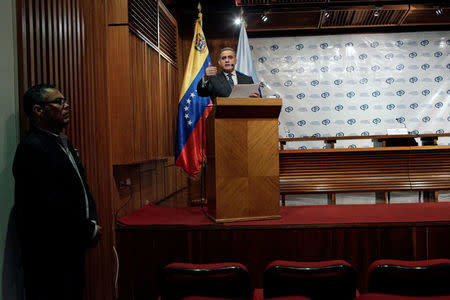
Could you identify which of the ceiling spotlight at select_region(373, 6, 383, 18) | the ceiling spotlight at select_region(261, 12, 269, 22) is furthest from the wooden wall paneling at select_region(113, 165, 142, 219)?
the ceiling spotlight at select_region(373, 6, 383, 18)

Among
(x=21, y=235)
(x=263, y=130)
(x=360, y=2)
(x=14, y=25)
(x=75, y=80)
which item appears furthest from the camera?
(x=360, y=2)

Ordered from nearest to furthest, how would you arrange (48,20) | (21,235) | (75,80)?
(21,235) < (48,20) < (75,80)

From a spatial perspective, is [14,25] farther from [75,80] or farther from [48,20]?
[75,80]

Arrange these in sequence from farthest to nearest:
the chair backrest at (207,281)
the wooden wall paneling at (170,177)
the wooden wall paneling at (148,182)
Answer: the wooden wall paneling at (170,177) < the wooden wall paneling at (148,182) < the chair backrest at (207,281)

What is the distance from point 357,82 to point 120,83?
168 inches

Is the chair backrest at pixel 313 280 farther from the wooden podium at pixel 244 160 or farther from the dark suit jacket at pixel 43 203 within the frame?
the wooden podium at pixel 244 160

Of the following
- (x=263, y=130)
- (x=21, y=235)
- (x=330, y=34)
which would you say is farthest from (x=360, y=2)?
(x=21, y=235)

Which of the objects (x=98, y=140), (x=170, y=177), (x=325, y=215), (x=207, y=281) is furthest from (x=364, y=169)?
(x=207, y=281)

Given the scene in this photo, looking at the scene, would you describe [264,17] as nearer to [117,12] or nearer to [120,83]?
[117,12]

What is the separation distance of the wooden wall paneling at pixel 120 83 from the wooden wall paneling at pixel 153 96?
2.14 ft

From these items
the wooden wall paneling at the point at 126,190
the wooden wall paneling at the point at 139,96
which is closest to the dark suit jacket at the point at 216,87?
the wooden wall paneling at the point at 139,96

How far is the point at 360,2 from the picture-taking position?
5148 millimetres

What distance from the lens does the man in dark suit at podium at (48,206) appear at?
60.9 inches

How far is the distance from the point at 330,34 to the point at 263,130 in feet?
13.2
